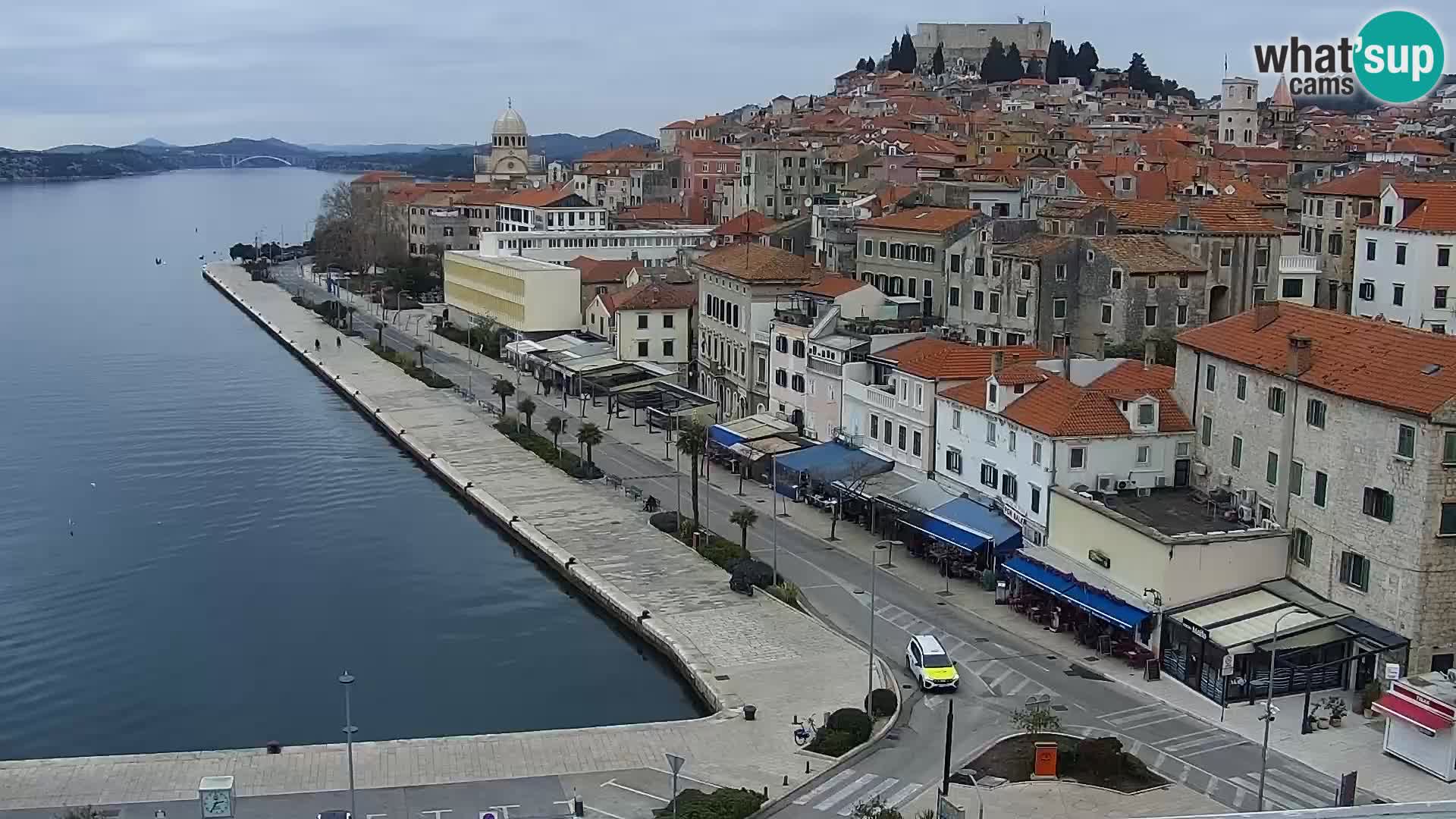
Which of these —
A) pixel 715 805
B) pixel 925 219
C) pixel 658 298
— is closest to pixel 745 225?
pixel 658 298

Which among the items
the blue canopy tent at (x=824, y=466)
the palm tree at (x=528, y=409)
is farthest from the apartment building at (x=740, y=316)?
the palm tree at (x=528, y=409)

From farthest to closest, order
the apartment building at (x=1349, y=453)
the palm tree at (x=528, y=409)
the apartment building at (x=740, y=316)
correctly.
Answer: the palm tree at (x=528, y=409), the apartment building at (x=740, y=316), the apartment building at (x=1349, y=453)

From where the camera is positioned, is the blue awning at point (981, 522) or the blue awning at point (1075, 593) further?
the blue awning at point (981, 522)

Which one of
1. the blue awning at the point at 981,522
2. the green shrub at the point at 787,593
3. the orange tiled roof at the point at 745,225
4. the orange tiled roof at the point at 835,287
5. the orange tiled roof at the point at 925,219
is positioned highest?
the orange tiled roof at the point at 925,219

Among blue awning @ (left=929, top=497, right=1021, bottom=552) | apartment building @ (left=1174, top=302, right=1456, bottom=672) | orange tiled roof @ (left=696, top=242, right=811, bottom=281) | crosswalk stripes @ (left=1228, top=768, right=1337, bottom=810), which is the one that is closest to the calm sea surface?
blue awning @ (left=929, top=497, right=1021, bottom=552)

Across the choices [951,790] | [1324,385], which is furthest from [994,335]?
[951,790]

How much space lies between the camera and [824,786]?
2973 centimetres

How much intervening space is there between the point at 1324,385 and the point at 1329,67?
86.2 feet

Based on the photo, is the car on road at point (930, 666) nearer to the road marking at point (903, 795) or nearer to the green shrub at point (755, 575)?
the road marking at point (903, 795)

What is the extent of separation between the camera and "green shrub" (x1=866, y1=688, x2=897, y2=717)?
33.3 m

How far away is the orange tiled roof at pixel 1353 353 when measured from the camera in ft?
112

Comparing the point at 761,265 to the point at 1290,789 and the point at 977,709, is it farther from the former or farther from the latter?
the point at 1290,789

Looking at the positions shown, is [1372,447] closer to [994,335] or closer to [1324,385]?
[1324,385]

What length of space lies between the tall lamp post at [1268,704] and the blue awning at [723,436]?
86.5 ft
